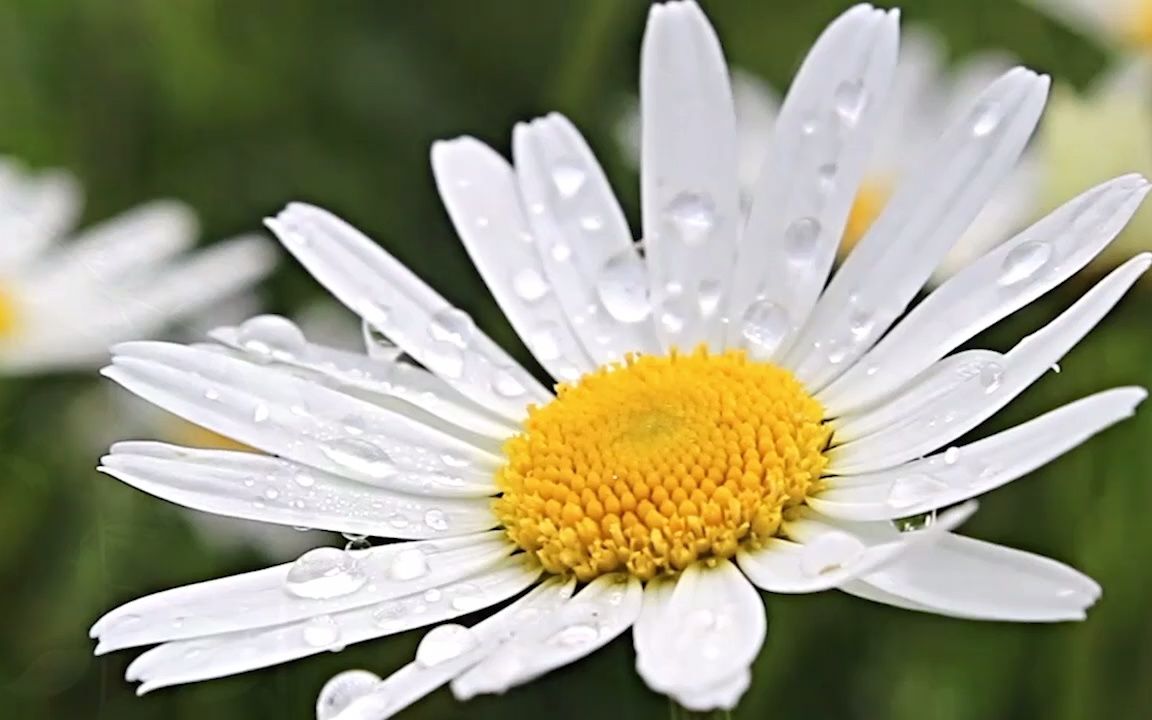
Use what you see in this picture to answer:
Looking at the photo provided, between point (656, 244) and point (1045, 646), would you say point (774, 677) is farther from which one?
point (656, 244)

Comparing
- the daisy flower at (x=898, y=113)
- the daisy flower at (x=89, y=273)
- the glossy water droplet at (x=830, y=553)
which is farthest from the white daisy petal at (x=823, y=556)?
the daisy flower at (x=898, y=113)

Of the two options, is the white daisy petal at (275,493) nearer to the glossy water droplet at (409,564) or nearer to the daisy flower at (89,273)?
the glossy water droplet at (409,564)

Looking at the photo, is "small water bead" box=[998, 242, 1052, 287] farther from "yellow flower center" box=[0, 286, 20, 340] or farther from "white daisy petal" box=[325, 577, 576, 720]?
"yellow flower center" box=[0, 286, 20, 340]

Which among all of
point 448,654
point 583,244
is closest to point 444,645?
point 448,654

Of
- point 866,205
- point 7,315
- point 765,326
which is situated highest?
point 866,205

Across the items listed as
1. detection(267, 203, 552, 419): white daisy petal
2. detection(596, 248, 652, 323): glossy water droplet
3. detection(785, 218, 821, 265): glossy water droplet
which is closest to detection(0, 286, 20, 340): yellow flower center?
detection(267, 203, 552, 419): white daisy petal

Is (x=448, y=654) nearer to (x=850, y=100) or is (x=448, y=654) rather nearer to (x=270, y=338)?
(x=270, y=338)

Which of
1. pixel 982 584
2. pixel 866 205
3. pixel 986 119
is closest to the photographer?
pixel 982 584
